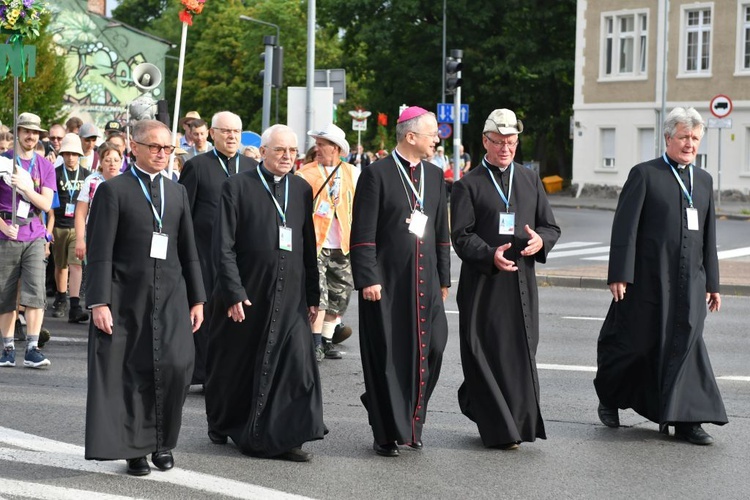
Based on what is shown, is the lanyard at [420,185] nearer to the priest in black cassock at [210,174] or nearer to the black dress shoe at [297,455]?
the black dress shoe at [297,455]

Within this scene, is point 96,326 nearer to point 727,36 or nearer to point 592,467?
point 592,467

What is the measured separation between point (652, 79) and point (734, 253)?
23.9 meters

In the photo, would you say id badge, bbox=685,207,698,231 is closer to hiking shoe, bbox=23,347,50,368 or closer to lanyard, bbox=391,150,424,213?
lanyard, bbox=391,150,424,213

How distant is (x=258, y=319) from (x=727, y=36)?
3866cm

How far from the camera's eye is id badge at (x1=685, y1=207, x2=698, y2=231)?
7832 millimetres

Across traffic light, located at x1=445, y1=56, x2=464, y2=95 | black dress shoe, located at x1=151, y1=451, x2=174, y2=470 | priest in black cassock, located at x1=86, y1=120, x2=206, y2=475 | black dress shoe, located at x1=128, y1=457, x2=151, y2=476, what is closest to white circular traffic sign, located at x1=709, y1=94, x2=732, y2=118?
traffic light, located at x1=445, y1=56, x2=464, y2=95

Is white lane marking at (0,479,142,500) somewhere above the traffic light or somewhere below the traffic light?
below

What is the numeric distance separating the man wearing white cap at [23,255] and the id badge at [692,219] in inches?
192

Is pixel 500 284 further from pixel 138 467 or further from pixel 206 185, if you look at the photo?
pixel 206 185

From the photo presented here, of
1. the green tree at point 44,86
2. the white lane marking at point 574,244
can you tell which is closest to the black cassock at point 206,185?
the white lane marking at point 574,244

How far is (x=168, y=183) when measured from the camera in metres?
6.95

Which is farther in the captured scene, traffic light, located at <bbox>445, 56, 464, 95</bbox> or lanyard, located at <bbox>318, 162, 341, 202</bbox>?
traffic light, located at <bbox>445, 56, 464, 95</bbox>

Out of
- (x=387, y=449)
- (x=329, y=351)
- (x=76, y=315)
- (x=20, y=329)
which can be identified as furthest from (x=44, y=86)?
(x=387, y=449)

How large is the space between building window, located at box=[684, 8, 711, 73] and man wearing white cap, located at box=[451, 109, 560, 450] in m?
38.2
